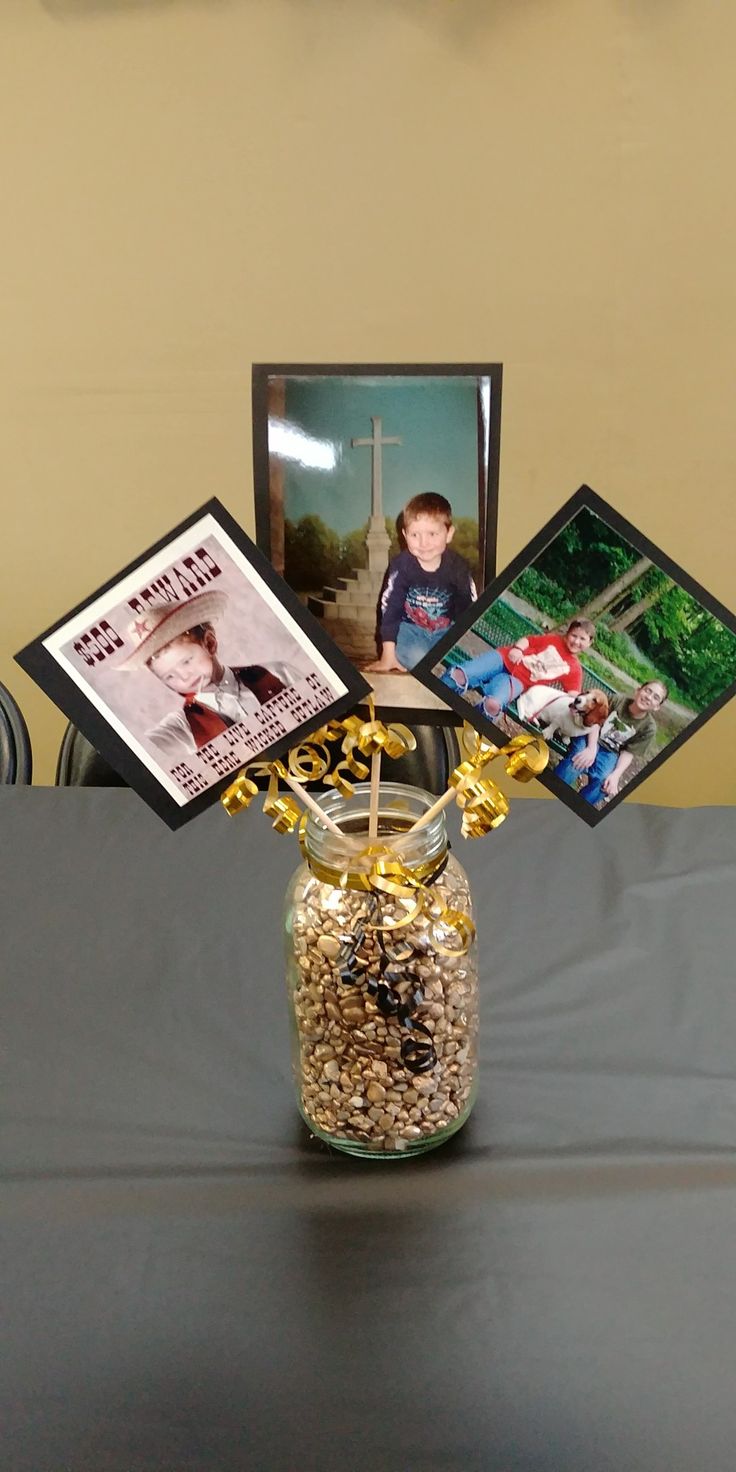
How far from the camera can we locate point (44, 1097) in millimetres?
804

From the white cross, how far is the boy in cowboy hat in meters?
0.12

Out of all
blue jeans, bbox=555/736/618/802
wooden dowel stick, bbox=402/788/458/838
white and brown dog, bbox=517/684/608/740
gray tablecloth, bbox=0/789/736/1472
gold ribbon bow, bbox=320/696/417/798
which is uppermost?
white and brown dog, bbox=517/684/608/740

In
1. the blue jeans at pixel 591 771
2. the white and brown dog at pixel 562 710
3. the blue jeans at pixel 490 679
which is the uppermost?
the blue jeans at pixel 490 679

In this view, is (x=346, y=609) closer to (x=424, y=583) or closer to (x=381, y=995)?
(x=424, y=583)

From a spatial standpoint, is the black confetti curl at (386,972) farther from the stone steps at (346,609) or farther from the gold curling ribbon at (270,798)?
the stone steps at (346,609)

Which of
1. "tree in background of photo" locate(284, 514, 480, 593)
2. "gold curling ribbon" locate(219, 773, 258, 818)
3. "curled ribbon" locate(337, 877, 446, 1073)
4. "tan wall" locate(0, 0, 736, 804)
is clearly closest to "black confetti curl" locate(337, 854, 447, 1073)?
"curled ribbon" locate(337, 877, 446, 1073)

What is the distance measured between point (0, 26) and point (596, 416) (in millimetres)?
1194

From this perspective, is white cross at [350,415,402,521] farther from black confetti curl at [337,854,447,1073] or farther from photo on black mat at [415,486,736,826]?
black confetti curl at [337,854,447,1073]

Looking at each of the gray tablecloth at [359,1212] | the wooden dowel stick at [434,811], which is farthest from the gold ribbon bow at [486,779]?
the gray tablecloth at [359,1212]

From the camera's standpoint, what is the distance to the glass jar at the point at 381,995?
69 cm

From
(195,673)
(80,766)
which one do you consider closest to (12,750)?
(80,766)

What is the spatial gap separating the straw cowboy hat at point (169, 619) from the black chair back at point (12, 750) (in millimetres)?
775

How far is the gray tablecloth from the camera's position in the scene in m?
0.58

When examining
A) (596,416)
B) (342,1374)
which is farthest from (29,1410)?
(596,416)
